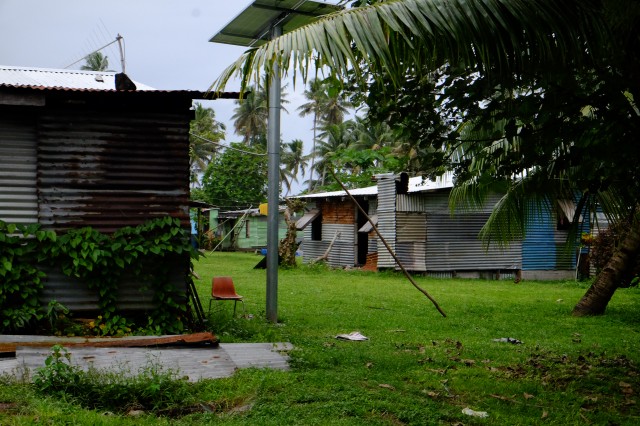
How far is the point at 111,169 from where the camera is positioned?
986 centimetres

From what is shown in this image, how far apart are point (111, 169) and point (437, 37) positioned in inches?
224

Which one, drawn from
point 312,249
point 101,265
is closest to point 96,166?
point 101,265

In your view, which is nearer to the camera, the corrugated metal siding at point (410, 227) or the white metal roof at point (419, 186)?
the white metal roof at point (419, 186)

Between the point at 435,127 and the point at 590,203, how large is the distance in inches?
190

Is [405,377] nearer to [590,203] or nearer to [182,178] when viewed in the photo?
[182,178]

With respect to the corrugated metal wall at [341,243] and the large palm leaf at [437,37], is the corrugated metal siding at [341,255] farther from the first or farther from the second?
the large palm leaf at [437,37]

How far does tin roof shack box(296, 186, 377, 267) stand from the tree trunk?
1227cm

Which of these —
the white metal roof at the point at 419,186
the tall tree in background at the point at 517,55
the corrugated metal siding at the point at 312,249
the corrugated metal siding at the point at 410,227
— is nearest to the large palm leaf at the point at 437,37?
the tall tree in background at the point at 517,55

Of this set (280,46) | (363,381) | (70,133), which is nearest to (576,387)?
(363,381)

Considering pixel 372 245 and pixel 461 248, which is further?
pixel 372 245

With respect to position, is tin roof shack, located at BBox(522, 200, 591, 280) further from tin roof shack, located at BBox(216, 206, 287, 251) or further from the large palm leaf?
tin roof shack, located at BBox(216, 206, 287, 251)

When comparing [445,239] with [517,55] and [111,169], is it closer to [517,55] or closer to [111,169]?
[111,169]

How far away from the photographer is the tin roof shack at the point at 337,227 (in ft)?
88.9

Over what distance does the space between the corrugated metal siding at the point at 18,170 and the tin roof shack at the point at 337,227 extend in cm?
1704
